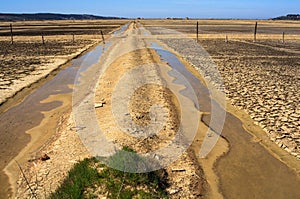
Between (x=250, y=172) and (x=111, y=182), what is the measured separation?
362 cm

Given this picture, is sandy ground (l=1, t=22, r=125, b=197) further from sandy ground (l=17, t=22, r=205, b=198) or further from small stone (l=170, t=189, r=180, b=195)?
small stone (l=170, t=189, r=180, b=195)

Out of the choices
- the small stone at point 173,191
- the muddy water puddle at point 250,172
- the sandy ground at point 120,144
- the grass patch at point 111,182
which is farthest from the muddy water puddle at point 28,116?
the muddy water puddle at point 250,172

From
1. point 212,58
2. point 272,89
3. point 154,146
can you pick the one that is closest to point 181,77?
point 272,89

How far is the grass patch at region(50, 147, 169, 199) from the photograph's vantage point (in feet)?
19.2

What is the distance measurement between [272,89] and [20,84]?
12945mm

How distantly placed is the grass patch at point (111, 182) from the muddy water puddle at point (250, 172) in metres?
1.63

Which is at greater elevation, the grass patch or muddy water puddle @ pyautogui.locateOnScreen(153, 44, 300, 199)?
the grass patch

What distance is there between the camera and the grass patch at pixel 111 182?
5867 millimetres

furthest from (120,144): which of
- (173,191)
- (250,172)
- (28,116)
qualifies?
(28,116)

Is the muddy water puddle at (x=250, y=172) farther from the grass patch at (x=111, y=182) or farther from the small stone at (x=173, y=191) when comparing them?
the grass patch at (x=111, y=182)

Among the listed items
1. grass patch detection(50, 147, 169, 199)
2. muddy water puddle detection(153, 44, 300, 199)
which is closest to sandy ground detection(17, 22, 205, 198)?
grass patch detection(50, 147, 169, 199)

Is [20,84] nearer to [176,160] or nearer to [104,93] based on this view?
[104,93]

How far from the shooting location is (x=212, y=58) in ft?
79.5

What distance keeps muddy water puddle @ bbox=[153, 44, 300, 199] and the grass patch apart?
163cm
